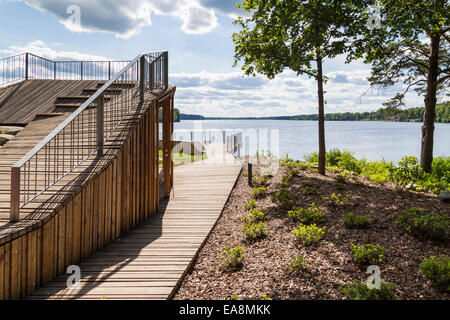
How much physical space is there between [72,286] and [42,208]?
104 centimetres

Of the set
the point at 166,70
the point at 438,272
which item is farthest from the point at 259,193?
the point at 438,272

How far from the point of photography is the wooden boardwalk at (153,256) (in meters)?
3.52

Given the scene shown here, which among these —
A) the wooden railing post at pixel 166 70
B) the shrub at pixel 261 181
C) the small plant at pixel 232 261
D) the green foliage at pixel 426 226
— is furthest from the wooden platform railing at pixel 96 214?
the green foliage at pixel 426 226

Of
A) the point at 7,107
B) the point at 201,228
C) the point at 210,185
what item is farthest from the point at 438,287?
the point at 7,107

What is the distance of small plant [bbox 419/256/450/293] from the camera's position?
3252 mm

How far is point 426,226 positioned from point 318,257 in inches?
69.3

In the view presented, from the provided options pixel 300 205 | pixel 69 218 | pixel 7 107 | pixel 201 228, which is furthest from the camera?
pixel 7 107

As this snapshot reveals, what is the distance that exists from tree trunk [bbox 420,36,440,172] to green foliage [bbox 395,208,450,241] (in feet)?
→ 18.1

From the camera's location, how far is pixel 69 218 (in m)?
3.99

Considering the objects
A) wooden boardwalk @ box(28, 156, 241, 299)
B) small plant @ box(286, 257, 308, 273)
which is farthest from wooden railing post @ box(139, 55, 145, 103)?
small plant @ box(286, 257, 308, 273)

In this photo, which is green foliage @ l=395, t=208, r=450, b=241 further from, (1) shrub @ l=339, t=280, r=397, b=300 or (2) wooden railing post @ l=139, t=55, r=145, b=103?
(2) wooden railing post @ l=139, t=55, r=145, b=103

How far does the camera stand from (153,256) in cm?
454

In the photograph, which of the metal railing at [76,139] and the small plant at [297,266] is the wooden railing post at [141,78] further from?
the small plant at [297,266]

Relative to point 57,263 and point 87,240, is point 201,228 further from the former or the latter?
point 57,263
